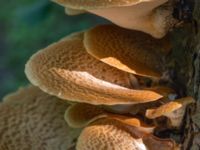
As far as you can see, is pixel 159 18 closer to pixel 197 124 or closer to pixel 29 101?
pixel 197 124

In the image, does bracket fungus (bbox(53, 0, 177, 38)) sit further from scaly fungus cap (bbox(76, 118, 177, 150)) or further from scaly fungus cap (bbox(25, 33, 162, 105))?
scaly fungus cap (bbox(76, 118, 177, 150))

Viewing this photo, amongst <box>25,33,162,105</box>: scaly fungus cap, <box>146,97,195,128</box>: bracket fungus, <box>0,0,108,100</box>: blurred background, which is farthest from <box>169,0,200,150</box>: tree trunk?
<box>0,0,108,100</box>: blurred background

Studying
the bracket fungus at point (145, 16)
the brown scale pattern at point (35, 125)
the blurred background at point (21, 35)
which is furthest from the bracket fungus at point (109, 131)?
the blurred background at point (21, 35)

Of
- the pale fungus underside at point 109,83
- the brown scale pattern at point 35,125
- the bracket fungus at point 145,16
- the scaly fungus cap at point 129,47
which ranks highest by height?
the bracket fungus at point 145,16

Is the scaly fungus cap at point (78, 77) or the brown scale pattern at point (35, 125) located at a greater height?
the scaly fungus cap at point (78, 77)

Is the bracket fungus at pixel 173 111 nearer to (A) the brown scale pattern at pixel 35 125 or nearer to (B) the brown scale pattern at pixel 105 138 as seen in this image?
(B) the brown scale pattern at pixel 105 138

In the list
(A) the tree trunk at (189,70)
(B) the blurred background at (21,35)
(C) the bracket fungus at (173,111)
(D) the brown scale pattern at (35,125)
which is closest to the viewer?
(C) the bracket fungus at (173,111)
